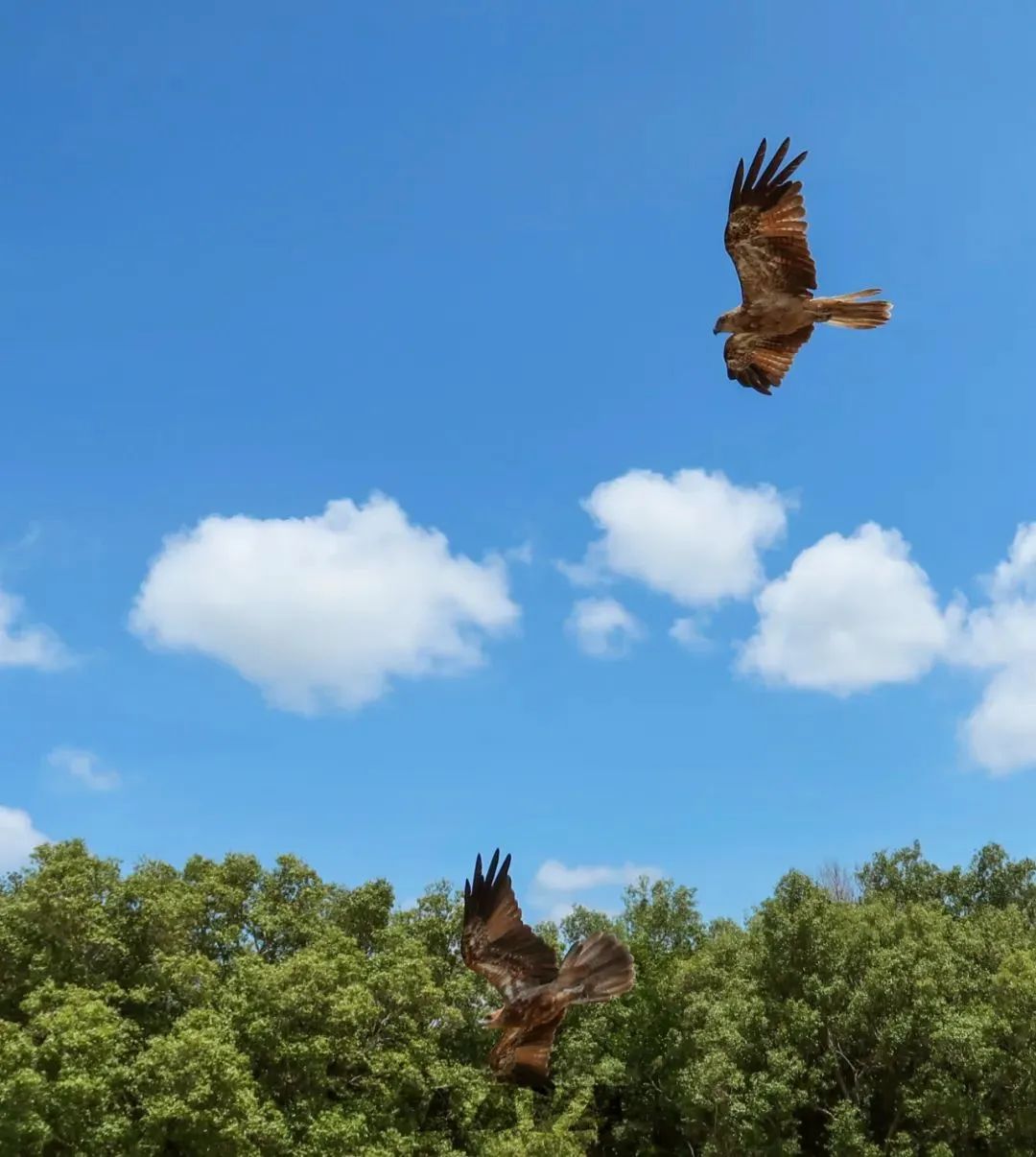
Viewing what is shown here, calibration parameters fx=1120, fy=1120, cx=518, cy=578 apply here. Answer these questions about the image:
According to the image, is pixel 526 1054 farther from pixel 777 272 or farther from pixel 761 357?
pixel 777 272

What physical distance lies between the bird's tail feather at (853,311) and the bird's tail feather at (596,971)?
5.02 m

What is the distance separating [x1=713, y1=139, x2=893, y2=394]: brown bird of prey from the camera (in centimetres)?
870

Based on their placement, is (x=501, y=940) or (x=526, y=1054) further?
(x=501, y=940)

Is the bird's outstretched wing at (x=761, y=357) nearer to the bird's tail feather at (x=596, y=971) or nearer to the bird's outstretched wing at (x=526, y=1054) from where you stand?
the bird's tail feather at (x=596, y=971)

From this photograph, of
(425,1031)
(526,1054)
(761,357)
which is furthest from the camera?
(425,1031)

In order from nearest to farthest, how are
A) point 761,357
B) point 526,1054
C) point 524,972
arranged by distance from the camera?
point 526,1054 → point 524,972 → point 761,357

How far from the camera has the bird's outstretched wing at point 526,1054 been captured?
26.3 feet

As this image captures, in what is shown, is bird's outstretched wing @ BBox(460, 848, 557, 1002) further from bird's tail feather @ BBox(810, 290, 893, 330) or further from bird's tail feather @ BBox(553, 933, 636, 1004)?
bird's tail feather @ BBox(810, 290, 893, 330)

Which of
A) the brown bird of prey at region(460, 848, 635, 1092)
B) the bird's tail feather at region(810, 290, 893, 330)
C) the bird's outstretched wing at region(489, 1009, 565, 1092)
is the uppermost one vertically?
the bird's tail feather at region(810, 290, 893, 330)

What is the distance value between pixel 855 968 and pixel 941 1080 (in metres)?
3.22

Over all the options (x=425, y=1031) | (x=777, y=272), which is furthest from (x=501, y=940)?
(x=425, y=1031)

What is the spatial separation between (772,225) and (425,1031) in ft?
71.0

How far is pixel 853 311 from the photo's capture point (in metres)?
8.66

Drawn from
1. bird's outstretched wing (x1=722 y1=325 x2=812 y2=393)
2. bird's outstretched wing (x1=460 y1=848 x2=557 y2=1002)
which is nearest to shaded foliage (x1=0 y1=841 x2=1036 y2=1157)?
bird's outstretched wing (x1=460 y1=848 x2=557 y2=1002)
